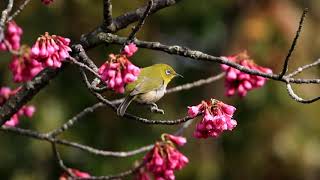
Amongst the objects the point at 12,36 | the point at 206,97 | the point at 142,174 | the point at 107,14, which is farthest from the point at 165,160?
the point at 206,97

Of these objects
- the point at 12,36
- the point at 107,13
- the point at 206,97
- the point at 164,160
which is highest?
the point at 107,13

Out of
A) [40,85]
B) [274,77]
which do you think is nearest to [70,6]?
[40,85]

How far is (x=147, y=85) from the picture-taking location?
10.9ft

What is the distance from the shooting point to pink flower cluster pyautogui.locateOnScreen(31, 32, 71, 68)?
292 centimetres

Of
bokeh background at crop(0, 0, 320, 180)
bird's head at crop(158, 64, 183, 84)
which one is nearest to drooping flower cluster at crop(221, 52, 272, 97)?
bird's head at crop(158, 64, 183, 84)

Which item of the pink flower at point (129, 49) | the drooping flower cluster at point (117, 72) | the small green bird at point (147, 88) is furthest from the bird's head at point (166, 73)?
the drooping flower cluster at point (117, 72)

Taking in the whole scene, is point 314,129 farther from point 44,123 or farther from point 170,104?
point 44,123

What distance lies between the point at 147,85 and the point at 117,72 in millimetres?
621

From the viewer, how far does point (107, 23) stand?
10.1ft

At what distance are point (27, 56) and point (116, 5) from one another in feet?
14.3

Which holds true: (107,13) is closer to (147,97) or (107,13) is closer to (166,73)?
(147,97)

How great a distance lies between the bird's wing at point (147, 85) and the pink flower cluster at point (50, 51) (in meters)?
0.43

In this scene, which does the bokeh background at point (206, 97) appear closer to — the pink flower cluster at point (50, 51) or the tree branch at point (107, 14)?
the tree branch at point (107, 14)

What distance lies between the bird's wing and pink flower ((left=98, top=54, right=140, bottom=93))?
1.70 ft
